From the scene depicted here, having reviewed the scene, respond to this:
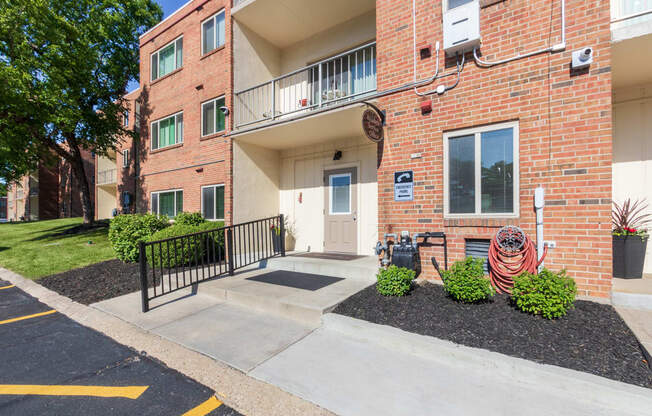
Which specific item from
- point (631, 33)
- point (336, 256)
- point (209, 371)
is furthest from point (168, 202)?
point (631, 33)

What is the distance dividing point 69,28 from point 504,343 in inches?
677

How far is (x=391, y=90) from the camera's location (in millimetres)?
5492

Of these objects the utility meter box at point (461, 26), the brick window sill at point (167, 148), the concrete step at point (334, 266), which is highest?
the utility meter box at point (461, 26)

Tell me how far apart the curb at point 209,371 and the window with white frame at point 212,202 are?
4.04m

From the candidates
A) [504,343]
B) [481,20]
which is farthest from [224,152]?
[504,343]

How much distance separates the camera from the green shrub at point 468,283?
3855 mm

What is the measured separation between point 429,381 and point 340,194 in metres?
5.38

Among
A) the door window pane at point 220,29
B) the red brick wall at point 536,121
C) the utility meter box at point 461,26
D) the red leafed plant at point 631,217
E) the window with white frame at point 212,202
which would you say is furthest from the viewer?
the door window pane at point 220,29

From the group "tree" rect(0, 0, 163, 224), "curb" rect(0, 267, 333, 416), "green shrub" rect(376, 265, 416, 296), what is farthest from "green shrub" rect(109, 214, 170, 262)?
"green shrub" rect(376, 265, 416, 296)

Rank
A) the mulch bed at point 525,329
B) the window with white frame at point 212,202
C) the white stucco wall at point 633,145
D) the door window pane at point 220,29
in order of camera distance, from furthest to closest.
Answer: the door window pane at point 220,29 → the window with white frame at point 212,202 → the white stucco wall at point 633,145 → the mulch bed at point 525,329

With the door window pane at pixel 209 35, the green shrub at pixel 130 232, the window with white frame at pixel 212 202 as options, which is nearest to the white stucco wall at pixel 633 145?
the window with white frame at pixel 212 202

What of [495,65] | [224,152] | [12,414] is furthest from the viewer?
[224,152]

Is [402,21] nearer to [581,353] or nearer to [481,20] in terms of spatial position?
[481,20]

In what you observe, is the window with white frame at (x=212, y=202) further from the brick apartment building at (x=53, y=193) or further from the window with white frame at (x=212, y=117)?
the brick apartment building at (x=53, y=193)
